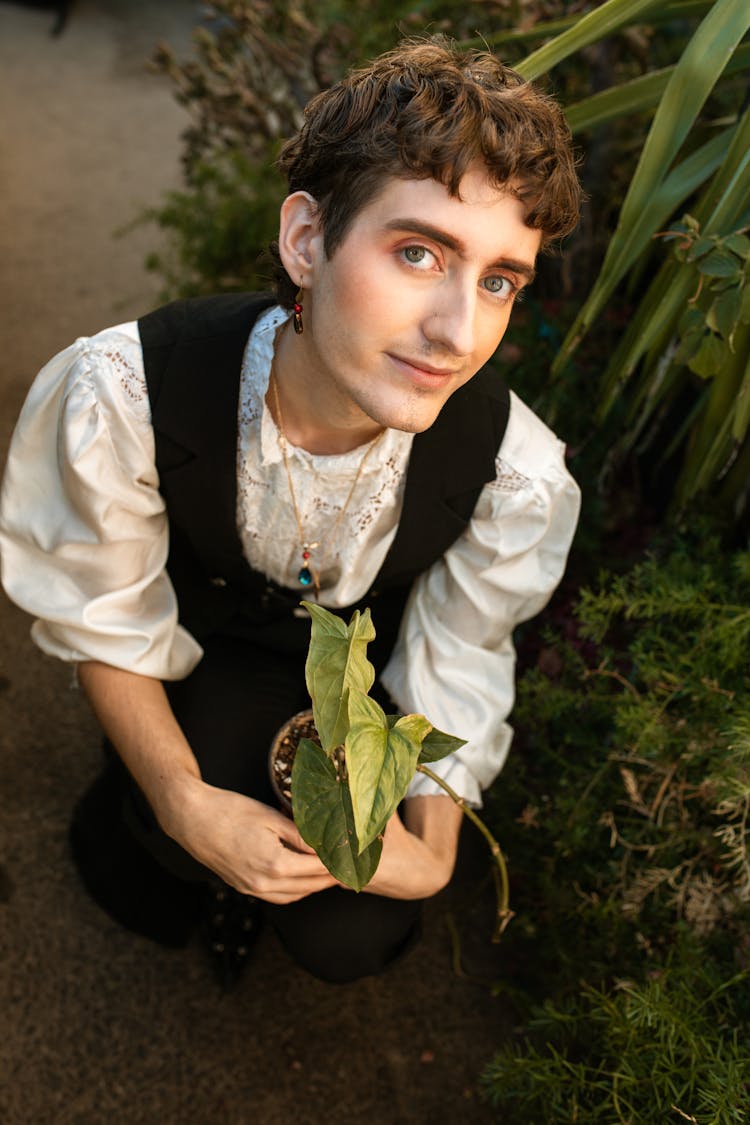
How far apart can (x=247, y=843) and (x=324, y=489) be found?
18.2 inches

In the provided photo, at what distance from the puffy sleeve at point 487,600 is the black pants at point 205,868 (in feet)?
0.63

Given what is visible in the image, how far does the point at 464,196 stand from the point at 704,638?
739 millimetres

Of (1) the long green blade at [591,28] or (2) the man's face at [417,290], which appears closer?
(2) the man's face at [417,290]

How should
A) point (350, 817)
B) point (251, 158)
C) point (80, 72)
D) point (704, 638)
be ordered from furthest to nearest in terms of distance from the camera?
point (80, 72)
point (251, 158)
point (704, 638)
point (350, 817)

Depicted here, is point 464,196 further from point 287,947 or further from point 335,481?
point 287,947

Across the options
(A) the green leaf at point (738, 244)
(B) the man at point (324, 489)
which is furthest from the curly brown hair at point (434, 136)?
(A) the green leaf at point (738, 244)

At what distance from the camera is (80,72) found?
422 centimetres

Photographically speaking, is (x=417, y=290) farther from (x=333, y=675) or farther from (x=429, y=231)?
(x=333, y=675)

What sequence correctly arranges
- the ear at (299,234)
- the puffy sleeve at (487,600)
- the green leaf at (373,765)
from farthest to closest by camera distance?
the puffy sleeve at (487,600) < the ear at (299,234) < the green leaf at (373,765)

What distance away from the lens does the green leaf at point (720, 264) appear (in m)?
1.27

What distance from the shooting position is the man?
1.09 m

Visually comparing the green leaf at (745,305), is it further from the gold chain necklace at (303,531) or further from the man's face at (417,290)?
the gold chain necklace at (303,531)

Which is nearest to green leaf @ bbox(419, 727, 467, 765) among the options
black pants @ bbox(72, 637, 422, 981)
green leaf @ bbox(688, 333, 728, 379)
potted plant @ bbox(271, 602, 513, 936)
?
potted plant @ bbox(271, 602, 513, 936)

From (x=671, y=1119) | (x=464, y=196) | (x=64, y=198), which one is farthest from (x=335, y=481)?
(x=64, y=198)
